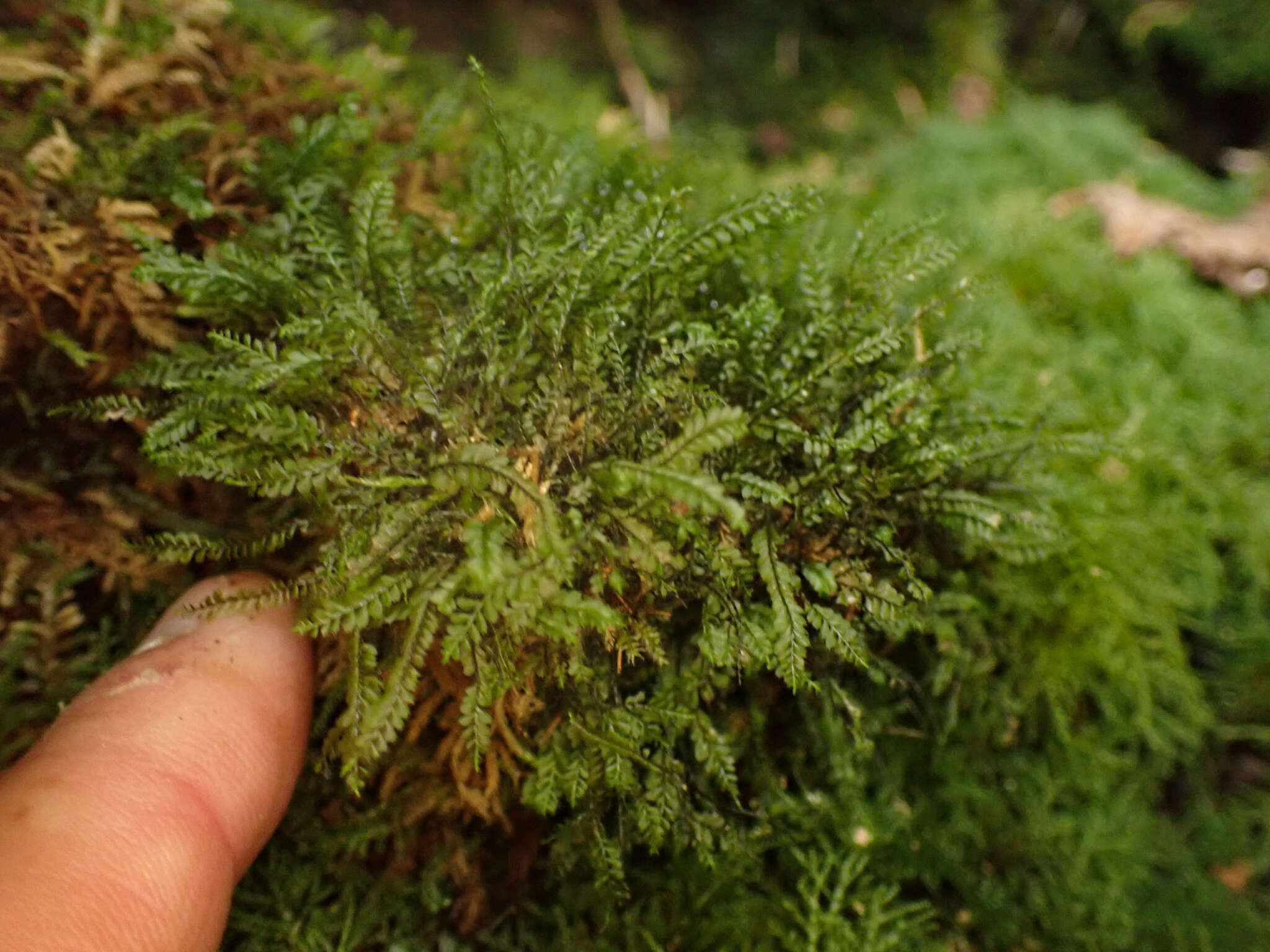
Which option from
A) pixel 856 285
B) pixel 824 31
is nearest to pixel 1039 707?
pixel 856 285

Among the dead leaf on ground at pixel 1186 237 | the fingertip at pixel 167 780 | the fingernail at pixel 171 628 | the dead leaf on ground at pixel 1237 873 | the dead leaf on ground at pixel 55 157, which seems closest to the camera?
the fingertip at pixel 167 780

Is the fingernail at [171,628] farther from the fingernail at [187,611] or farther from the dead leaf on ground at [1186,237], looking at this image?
the dead leaf on ground at [1186,237]

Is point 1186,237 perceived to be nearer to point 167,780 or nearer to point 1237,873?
point 1237,873

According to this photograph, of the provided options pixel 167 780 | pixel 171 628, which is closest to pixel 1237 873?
pixel 167 780

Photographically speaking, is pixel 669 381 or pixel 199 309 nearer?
pixel 669 381

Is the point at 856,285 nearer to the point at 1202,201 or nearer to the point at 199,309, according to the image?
the point at 199,309

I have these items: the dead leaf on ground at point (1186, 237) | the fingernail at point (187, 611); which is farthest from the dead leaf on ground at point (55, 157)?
the dead leaf on ground at point (1186, 237)
